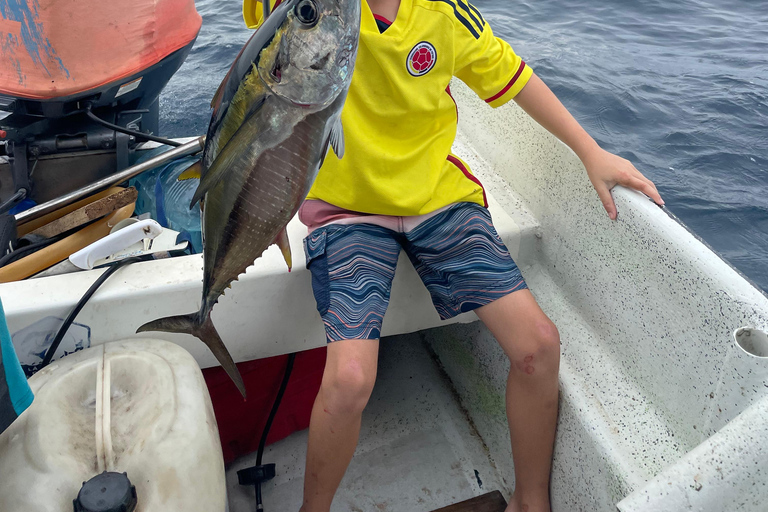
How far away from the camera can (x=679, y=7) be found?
613 cm

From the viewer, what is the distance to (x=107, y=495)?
1083mm

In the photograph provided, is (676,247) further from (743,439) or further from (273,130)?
(273,130)

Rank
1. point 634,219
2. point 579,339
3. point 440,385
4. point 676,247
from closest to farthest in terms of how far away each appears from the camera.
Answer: point 676,247, point 634,219, point 579,339, point 440,385

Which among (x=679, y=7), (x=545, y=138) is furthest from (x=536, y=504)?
(x=679, y=7)

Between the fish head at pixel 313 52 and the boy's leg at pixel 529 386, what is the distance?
85 centimetres

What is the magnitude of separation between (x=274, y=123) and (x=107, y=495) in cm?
76

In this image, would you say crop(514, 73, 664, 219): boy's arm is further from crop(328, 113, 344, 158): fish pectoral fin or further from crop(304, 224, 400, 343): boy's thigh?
crop(328, 113, 344, 158): fish pectoral fin

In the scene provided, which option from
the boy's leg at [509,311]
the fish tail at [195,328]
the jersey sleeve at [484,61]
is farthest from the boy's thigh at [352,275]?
the jersey sleeve at [484,61]

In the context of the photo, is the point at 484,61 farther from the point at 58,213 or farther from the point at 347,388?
the point at 58,213

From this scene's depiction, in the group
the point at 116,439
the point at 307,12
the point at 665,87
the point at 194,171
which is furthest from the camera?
the point at 665,87

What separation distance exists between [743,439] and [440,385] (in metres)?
1.35

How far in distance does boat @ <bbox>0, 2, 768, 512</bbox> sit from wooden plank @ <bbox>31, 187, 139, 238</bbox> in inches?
11.5

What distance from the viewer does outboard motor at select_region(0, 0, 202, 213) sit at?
202 centimetres

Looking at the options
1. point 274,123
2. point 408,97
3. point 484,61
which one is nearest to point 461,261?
point 408,97
